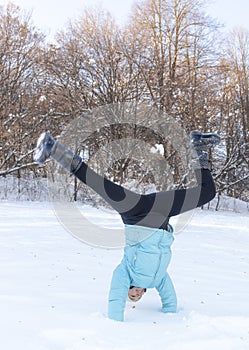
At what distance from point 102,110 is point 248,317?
974 centimetres

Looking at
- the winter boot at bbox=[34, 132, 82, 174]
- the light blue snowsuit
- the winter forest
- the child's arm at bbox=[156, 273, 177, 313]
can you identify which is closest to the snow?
the child's arm at bbox=[156, 273, 177, 313]

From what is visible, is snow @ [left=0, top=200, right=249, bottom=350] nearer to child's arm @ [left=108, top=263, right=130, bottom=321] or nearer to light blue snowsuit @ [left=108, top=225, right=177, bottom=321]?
child's arm @ [left=108, top=263, right=130, bottom=321]

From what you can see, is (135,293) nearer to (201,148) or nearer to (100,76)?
(201,148)

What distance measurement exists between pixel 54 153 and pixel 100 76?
10338 millimetres

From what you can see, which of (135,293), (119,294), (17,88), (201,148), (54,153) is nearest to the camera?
(54,153)

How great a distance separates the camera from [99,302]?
7.39ft

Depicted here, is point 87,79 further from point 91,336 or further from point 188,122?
point 91,336

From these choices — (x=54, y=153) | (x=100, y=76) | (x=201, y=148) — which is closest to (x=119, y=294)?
(x=54, y=153)

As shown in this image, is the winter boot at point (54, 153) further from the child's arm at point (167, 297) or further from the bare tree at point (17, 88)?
the bare tree at point (17, 88)

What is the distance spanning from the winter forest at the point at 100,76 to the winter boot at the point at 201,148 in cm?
850

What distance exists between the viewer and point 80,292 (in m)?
2.44

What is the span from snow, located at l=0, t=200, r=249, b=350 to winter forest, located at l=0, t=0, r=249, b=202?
7.10 metres

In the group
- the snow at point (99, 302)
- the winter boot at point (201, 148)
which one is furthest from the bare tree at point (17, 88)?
the winter boot at point (201, 148)

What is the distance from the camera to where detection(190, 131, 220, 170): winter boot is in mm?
2219
